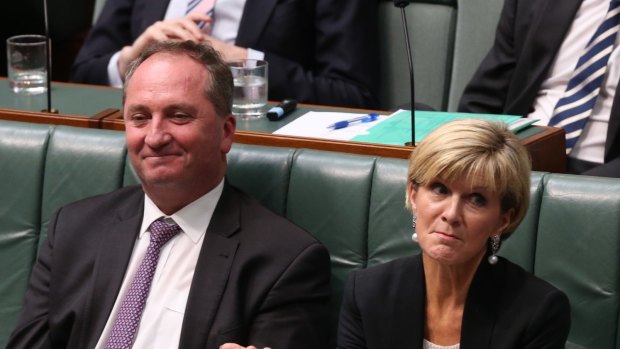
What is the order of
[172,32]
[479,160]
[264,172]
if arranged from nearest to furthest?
[479,160], [264,172], [172,32]

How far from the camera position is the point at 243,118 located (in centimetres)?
250

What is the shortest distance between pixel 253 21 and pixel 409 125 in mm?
867

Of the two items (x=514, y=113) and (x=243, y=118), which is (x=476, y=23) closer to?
(x=514, y=113)

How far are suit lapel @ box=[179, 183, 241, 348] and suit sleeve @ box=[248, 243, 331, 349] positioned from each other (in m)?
0.09

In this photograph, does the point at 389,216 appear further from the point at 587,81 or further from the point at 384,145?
the point at 587,81

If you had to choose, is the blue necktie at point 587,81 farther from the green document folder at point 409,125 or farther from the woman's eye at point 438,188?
the woman's eye at point 438,188

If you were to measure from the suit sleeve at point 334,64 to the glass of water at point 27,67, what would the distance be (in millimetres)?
598

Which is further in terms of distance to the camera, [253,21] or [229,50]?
[253,21]

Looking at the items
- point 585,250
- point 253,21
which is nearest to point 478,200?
point 585,250

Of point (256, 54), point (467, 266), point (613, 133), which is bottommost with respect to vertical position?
point (467, 266)

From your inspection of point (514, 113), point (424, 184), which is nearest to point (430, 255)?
point (424, 184)

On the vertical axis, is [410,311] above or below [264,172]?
below

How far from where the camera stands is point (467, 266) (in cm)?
186

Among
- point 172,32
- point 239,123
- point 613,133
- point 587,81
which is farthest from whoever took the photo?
point 172,32
